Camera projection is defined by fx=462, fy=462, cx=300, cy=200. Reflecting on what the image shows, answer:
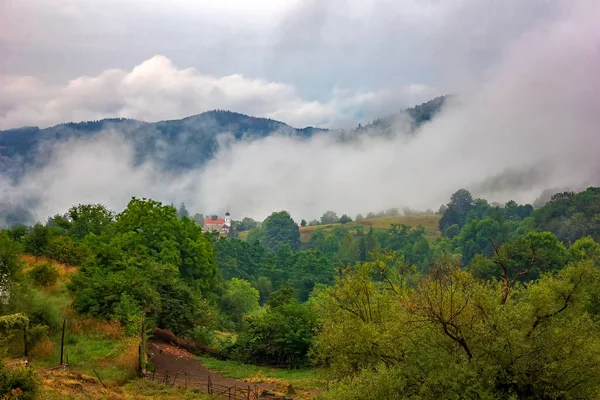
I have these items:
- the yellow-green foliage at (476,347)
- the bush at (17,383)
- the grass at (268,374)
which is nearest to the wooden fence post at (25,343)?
the bush at (17,383)

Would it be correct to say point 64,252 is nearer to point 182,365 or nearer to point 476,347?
point 182,365

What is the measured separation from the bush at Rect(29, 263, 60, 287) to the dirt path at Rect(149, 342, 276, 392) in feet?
28.4

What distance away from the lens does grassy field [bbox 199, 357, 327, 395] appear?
2575 centimetres

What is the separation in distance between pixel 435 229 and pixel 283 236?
60315 mm

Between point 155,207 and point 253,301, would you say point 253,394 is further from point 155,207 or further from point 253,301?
point 253,301

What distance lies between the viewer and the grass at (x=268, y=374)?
2630 cm

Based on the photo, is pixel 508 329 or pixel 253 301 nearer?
pixel 508 329

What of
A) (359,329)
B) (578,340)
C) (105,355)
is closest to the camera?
(578,340)

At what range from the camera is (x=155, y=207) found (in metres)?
48.5

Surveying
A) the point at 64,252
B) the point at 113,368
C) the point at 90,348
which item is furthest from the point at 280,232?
the point at 113,368

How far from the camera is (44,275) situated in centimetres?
3244

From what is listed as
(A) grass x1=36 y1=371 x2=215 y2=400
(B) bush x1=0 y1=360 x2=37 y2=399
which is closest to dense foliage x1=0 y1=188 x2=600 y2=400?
(A) grass x1=36 y1=371 x2=215 y2=400

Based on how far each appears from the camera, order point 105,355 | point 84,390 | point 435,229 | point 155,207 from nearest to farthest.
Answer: point 84,390, point 105,355, point 155,207, point 435,229

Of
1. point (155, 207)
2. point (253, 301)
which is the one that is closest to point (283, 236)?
point (253, 301)
